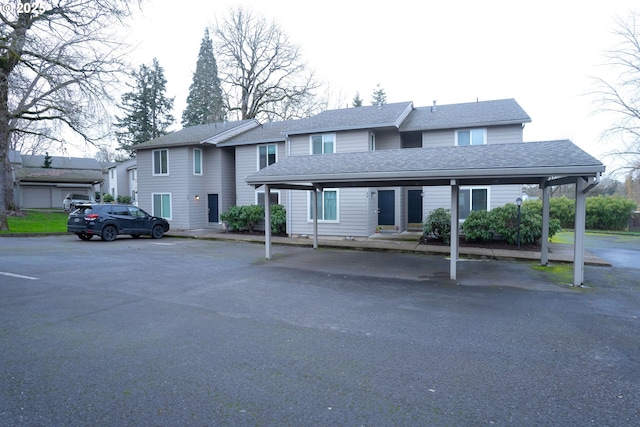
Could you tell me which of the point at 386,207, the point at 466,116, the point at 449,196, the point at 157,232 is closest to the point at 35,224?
the point at 157,232

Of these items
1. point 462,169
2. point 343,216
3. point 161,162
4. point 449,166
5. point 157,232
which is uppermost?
point 161,162

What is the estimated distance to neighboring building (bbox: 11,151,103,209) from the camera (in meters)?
35.9

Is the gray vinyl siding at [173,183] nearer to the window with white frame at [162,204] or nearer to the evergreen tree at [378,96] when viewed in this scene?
the window with white frame at [162,204]

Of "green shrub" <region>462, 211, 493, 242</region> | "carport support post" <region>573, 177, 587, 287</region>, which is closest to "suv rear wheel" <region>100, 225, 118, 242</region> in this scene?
"green shrub" <region>462, 211, 493, 242</region>

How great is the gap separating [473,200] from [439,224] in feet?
7.87

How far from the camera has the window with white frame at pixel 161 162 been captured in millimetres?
22331

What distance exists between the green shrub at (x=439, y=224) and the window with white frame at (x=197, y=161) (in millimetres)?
13547

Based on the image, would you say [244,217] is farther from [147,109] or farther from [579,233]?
[147,109]

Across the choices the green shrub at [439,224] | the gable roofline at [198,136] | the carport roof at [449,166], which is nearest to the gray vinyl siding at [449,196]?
the green shrub at [439,224]

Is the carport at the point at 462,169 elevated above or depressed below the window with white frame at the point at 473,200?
above

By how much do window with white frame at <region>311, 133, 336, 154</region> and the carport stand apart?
4.84 meters

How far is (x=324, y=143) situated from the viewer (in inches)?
704

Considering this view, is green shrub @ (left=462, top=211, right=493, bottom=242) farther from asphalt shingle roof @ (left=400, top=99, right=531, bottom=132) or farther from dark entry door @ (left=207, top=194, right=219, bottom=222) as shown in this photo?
dark entry door @ (left=207, top=194, right=219, bottom=222)

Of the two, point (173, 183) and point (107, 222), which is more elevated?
point (173, 183)
